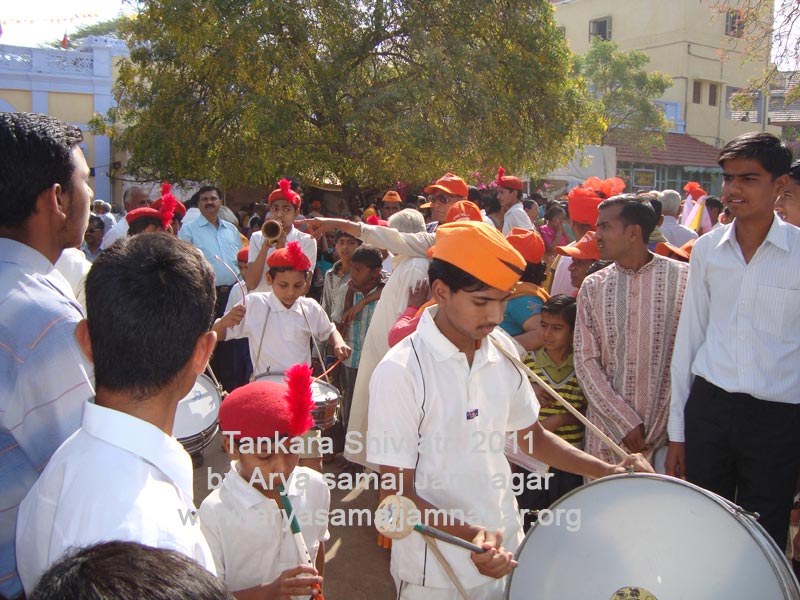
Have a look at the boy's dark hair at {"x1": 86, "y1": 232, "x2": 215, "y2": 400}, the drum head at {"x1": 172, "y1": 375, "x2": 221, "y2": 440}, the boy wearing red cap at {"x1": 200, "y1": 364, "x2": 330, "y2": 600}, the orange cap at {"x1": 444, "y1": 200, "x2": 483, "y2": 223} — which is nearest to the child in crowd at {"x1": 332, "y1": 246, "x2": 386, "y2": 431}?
the orange cap at {"x1": 444, "y1": 200, "x2": 483, "y2": 223}

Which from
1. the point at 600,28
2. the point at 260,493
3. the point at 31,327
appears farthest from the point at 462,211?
the point at 600,28

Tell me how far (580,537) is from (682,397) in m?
1.25

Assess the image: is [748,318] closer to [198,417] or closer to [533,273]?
[533,273]

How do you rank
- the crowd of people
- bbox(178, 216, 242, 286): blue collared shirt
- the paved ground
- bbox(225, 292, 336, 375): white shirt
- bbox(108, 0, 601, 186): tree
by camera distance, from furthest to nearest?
bbox(108, 0, 601, 186): tree, bbox(178, 216, 242, 286): blue collared shirt, bbox(225, 292, 336, 375): white shirt, the paved ground, the crowd of people

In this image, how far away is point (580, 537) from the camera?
2117mm

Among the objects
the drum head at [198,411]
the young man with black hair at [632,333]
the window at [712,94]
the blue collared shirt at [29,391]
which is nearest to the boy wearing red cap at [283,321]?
the drum head at [198,411]

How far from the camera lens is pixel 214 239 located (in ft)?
22.3

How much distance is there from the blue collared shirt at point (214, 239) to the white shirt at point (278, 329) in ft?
5.63

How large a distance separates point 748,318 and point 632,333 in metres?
0.56

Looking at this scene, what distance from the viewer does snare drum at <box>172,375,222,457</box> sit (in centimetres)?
371

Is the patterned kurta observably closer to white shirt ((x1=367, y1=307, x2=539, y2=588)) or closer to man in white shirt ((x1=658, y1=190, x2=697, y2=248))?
white shirt ((x1=367, y1=307, x2=539, y2=588))

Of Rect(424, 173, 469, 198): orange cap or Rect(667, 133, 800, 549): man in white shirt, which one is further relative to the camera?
Rect(424, 173, 469, 198): orange cap

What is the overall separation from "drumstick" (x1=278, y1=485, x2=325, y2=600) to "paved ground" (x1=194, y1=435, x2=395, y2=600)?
156 centimetres

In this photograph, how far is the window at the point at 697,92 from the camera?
110 feet
